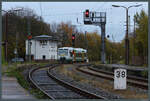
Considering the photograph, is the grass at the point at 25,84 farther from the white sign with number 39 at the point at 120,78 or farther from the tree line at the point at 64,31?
the tree line at the point at 64,31

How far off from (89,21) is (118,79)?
2905cm

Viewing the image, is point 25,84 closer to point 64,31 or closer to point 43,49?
point 64,31

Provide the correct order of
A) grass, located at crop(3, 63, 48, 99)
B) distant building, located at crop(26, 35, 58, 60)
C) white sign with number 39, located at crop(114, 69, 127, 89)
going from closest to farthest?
1. grass, located at crop(3, 63, 48, 99)
2. white sign with number 39, located at crop(114, 69, 127, 89)
3. distant building, located at crop(26, 35, 58, 60)

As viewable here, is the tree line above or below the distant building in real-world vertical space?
above

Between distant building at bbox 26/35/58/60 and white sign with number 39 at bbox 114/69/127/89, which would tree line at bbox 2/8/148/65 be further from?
white sign with number 39 at bbox 114/69/127/89

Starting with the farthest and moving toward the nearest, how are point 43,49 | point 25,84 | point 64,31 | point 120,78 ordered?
point 43,49 → point 64,31 → point 25,84 → point 120,78

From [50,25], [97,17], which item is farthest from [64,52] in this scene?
[97,17]

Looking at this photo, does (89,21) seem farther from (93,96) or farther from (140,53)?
(93,96)

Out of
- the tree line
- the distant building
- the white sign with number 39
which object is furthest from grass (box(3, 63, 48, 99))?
the distant building

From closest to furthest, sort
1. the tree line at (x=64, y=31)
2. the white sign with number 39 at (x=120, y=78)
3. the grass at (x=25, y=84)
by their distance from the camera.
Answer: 1. the grass at (x=25, y=84)
2. the white sign with number 39 at (x=120, y=78)
3. the tree line at (x=64, y=31)

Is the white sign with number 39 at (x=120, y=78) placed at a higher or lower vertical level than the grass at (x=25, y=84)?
higher

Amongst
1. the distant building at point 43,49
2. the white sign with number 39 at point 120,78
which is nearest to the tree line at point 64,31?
the distant building at point 43,49

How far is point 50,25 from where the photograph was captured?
53062 millimetres

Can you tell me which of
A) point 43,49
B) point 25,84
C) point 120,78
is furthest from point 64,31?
point 120,78
